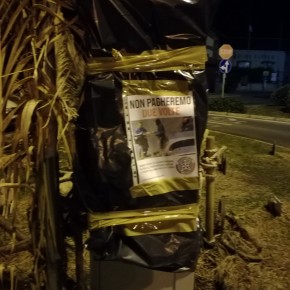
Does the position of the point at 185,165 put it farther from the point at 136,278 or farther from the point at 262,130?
the point at 262,130

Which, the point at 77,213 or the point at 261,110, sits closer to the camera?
the point at 77,213

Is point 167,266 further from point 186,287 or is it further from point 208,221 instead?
point 208,221

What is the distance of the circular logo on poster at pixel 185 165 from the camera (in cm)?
183

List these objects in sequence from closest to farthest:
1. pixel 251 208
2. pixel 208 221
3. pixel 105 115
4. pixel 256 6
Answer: pixel 105 115
pixel 208 221
pixel 251 208
pixel 256 6

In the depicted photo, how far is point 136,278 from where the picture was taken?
208 cm

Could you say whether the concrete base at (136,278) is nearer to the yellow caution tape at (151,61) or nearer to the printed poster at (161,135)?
the printed poster at (161,135)

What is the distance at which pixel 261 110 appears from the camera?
19.9m

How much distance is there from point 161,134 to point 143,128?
0.28ft

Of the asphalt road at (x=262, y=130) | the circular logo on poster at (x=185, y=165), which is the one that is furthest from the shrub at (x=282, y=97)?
the circular logo on poster at (x=185, y=165)

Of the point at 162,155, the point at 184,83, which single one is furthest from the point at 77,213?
the point at 184,83

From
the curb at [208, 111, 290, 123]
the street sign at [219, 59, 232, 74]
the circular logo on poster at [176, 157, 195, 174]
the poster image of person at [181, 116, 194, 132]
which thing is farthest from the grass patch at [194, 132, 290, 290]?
the street sign at [219, 59, 232, 74]

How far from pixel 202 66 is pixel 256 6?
45921 millimetres

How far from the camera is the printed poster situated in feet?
5.73

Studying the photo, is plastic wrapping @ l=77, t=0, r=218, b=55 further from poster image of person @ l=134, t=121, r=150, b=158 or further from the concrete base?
the concrete base
